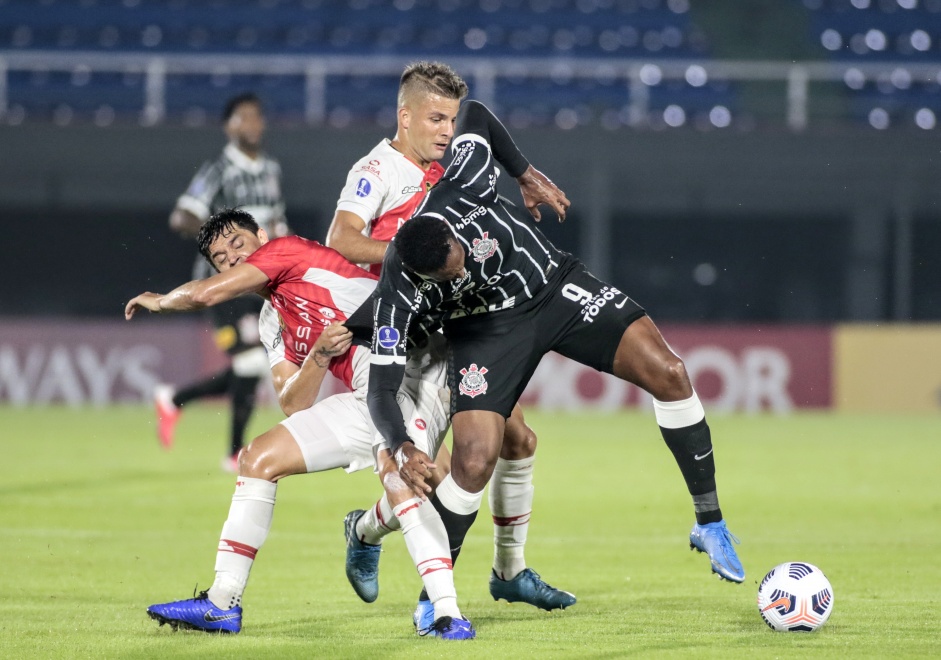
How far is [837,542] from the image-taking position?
279 inches

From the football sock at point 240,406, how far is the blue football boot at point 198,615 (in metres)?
5.15

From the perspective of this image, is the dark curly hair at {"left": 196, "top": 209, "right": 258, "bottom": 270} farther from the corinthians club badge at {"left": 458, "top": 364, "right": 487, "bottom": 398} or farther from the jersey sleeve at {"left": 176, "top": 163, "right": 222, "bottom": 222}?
the jersey sleeve at {"left": 176, "top": 163, "right": 222, "bottom": 222}

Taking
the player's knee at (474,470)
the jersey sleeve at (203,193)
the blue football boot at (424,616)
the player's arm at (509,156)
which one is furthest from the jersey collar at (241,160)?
the blue football boot at (424,616)

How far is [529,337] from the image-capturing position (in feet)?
16.7

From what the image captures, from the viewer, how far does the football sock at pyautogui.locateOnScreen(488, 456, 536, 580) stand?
17.7 ft

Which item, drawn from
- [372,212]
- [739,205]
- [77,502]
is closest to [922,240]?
[739,205]

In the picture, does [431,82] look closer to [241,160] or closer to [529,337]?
[529,337]

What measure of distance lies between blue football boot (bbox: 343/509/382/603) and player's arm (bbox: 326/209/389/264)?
1.08m

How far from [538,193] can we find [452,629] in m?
1.90

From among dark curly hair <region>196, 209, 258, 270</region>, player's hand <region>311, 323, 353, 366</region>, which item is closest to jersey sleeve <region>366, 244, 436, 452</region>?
player's hand <region>311, 323, 353, 366</region>

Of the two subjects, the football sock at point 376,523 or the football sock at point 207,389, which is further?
the football sock at point 207,389

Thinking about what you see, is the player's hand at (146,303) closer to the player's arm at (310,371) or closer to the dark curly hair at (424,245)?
the player's arm at (310,371)

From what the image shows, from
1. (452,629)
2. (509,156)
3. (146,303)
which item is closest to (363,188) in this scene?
(509,156)

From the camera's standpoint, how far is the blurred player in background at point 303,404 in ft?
15.3
